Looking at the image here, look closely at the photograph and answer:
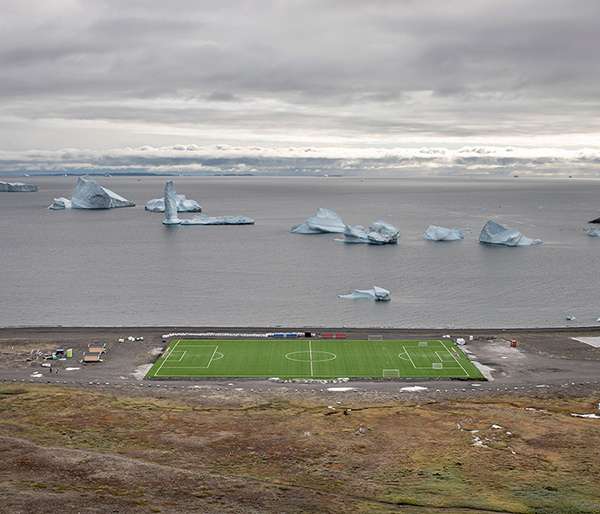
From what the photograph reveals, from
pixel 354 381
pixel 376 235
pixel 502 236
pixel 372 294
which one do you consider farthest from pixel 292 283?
pixel 502 236

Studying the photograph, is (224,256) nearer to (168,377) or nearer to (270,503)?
(168,377)

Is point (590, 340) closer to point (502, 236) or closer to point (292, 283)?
point (292, 283)

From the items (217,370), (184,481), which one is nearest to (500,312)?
(217,370)

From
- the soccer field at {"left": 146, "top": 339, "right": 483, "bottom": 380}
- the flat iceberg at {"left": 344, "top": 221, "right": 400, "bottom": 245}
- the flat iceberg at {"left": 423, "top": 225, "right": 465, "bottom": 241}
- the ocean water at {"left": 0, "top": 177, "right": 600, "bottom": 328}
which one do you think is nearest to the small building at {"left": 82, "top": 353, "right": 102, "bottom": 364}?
the soccer field at {"left": 146, "top": 339, "right": 483, "bottom": 380}

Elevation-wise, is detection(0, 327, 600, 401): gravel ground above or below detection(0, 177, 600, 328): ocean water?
above

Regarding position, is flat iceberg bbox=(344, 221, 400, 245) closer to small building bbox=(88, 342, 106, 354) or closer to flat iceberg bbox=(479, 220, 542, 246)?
flat iceberg bbox=(479, 220, 542, 246)

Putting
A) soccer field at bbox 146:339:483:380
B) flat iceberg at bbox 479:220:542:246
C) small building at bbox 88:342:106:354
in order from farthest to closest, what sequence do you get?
1. flat iceberg at bbox 479:220:542:246
2. small building at bbox 88:342:106:354
3. soccer field at bbox 146:339:483:380

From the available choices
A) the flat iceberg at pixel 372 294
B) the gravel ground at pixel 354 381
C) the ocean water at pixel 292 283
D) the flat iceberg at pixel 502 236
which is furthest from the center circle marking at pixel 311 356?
the flat iceberg at pixel 502 236
